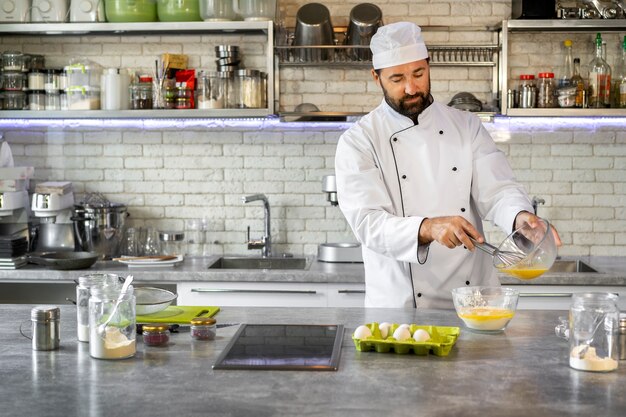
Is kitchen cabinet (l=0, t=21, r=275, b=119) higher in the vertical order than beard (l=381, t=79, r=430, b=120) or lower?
higher

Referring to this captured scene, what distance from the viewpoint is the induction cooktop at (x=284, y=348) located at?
256cm

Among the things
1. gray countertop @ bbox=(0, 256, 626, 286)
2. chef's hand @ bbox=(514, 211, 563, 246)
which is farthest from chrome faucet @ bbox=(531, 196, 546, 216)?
chef's hand @ bbox=(514, 211, 563, 246)

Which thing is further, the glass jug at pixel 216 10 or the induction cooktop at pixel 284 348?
the glass jug at pixel 216 10

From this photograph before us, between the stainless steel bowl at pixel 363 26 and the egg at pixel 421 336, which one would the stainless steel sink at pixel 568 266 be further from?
the egg at pixel 421 336

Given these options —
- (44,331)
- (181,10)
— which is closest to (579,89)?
(181,10)

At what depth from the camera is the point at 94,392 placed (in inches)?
91.7

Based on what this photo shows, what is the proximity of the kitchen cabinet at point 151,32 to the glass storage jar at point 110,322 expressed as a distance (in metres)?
2.72

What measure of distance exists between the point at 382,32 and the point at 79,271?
2222 mm

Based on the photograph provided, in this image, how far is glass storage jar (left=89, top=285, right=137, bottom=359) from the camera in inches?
104

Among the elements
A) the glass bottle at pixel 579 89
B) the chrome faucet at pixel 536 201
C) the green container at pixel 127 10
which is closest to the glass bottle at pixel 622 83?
the glass bottle at pixel 579 89

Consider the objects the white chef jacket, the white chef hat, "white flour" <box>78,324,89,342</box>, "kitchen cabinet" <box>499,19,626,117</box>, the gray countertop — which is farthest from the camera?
"kitchen cabinet" <box>499,19,626,117</box>

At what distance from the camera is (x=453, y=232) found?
3.03 m

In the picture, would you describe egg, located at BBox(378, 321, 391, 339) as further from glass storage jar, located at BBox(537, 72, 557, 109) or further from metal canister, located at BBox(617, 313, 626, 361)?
glass storage jar, located at BBox(537, 72, 557, 109)

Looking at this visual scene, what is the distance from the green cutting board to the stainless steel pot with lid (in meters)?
2.21
